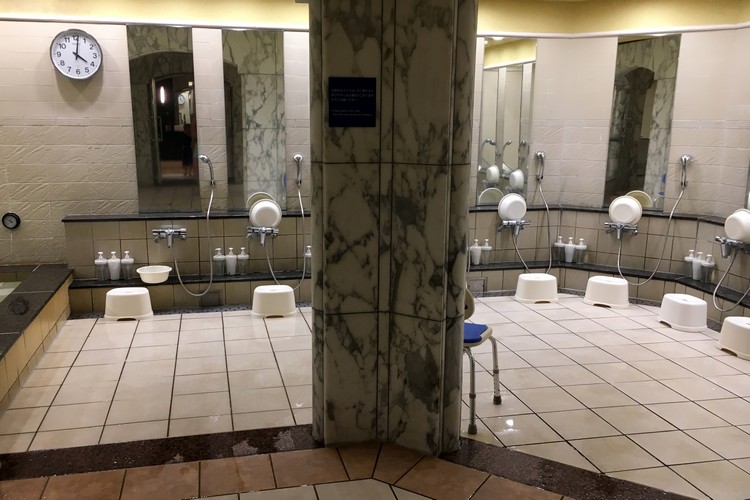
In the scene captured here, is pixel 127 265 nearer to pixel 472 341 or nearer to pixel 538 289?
pixel 472 341

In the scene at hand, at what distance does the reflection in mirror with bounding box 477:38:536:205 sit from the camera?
6.29 metres

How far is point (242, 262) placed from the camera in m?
5.82

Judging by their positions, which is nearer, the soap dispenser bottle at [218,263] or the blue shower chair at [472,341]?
the blue shower chair at [472,341]

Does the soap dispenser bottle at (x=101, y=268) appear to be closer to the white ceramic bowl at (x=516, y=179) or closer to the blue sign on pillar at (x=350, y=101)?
the blue sign on pillar at (x=350, y=101)

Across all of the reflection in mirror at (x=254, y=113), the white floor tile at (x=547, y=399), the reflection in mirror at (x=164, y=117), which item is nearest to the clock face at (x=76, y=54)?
the reflection in mirror at (x=164, y=117)

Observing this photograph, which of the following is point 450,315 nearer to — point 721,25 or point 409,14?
point 409,14

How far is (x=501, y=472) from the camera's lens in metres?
2.91

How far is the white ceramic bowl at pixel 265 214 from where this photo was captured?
5.51 meters

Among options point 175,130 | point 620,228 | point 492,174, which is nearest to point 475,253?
point 492,174

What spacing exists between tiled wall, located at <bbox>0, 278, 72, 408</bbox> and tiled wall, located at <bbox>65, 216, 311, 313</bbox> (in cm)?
30

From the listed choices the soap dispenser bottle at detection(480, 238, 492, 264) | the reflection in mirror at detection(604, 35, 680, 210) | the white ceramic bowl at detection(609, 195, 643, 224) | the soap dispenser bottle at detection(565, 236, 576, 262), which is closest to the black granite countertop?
the soap dispenser bottle at detection(480, 238, 492, 264)

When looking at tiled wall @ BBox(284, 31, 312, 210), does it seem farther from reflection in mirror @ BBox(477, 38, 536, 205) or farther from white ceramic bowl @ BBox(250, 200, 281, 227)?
reflection in mirror @ BBox(477, 38, 536, 205)

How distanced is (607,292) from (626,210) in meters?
0.84

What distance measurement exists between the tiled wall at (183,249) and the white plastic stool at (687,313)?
3229 millimetres
